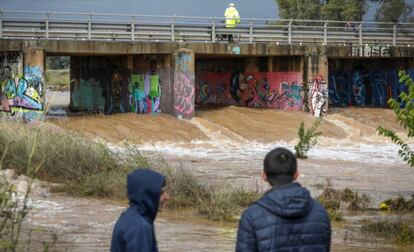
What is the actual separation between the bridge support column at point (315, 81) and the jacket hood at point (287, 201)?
1332 inches

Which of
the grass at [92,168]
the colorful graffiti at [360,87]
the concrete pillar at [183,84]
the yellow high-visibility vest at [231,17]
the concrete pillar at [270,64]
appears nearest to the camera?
the grass at [92,168]

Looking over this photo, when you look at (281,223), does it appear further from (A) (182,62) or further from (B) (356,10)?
(B) (356,10)

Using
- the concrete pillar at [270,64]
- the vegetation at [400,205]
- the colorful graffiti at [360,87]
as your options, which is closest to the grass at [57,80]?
the vegetation at [400,205]

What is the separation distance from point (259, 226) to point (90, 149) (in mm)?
13029

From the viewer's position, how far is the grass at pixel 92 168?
50.7 feet

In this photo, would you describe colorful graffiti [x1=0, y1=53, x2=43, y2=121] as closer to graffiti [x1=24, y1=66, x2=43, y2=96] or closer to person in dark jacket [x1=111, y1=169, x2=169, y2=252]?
graffiti [x1=24, y1=66, x2=43, y2=96]

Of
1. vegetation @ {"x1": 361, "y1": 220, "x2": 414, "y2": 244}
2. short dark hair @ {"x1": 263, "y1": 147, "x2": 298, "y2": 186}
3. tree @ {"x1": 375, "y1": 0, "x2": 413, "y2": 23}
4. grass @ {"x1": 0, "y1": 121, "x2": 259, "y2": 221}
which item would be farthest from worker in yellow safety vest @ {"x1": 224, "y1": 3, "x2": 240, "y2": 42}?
tree @ {"x1": 375, "y1": 0, "x2": 413, "y2": 23}

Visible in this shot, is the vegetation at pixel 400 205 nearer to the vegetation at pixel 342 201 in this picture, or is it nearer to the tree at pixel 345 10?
the vegetation at pixel 342 201

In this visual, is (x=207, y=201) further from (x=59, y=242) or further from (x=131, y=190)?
(x=131, y=190)

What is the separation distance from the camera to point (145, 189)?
15.6ft

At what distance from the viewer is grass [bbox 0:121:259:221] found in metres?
15.5

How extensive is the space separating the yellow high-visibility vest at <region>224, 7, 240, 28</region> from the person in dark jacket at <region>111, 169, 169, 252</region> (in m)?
32.0

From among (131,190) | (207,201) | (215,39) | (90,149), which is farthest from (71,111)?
(131,190)

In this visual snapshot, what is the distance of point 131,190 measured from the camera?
4.82 meters
